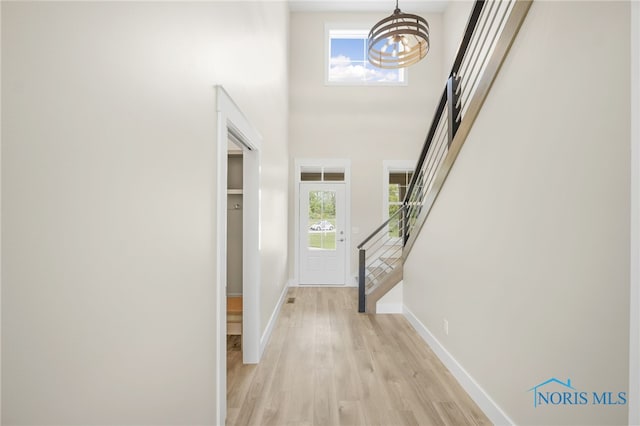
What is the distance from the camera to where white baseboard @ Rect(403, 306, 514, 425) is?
188 centimetres

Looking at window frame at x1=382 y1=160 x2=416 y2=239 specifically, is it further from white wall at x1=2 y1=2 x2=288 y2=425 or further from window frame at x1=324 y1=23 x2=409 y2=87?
white wall at x1=2 y1=2 x2=288 y2=425

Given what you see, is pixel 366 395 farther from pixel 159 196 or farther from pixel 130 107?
pixel 130 107

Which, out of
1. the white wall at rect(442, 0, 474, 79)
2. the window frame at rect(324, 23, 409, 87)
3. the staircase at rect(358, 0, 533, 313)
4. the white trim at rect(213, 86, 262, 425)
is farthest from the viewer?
the window frame at rect(324, 23, 409, 87)

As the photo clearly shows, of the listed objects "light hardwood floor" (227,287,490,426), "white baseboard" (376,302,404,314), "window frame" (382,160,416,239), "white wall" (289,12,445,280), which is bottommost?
"light hardwood floor" (227,287,490,426)

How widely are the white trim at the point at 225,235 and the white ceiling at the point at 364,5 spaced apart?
4385 mm

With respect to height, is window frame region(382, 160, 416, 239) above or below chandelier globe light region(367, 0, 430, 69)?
below

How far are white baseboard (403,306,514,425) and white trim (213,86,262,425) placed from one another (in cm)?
171

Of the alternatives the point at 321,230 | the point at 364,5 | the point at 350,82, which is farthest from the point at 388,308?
the point at 364,5

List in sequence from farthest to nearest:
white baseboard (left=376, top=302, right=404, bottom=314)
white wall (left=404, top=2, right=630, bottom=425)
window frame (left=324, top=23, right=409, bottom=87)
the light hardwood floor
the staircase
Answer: window frame (left=324, top=23, right=409, bottom=87) < white baseboard (left=376, top=302, right=404, bottom=314) < the light hardwood floor < the staircase < white wall (left=404, top=2, right=630, bottom=425)

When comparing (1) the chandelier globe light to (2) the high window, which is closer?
(1) the chandelier globe light

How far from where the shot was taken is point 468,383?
223 cm

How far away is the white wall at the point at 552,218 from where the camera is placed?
46.3 inches
